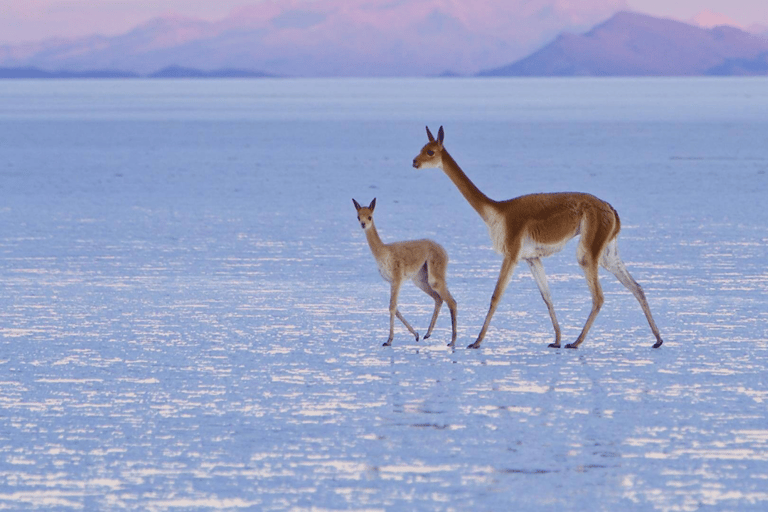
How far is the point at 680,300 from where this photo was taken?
1003cm

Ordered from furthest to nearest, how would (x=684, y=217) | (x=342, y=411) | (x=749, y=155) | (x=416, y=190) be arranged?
1. (x=749, y=155)
2. (x=416, y=190)
3. (x=684, y=217)
4. (x=342, y=411)

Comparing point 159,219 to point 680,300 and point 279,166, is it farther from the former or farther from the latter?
point 279,166

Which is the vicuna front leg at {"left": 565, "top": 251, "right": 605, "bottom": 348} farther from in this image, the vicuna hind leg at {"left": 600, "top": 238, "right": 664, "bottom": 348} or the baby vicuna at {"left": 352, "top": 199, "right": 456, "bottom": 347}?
the baby vicuna at {"left": 352, "top": 199, "right": 456, "bottom": 347}

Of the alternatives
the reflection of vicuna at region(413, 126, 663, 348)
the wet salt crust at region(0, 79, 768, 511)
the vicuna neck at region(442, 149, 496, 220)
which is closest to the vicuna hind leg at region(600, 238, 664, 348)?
the reflection of vicuna at region(413, 126, 663, 348)

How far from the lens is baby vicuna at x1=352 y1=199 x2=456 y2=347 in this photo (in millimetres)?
8359

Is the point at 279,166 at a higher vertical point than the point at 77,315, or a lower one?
higher

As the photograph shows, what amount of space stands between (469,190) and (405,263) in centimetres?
68

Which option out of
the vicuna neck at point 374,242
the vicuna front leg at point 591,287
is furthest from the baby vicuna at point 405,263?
the vicuna front leg at point 591,287

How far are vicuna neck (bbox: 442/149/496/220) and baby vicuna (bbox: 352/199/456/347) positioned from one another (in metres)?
0.38

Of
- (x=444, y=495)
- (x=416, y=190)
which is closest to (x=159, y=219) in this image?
(x=416, y=190)

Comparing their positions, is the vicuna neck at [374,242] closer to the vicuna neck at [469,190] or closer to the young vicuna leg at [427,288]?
the young vicuna leg at [427,288]

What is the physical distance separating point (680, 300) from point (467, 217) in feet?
22.0

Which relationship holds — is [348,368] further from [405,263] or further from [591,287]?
[591,287]

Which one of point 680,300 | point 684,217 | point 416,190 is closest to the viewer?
point 680,300
